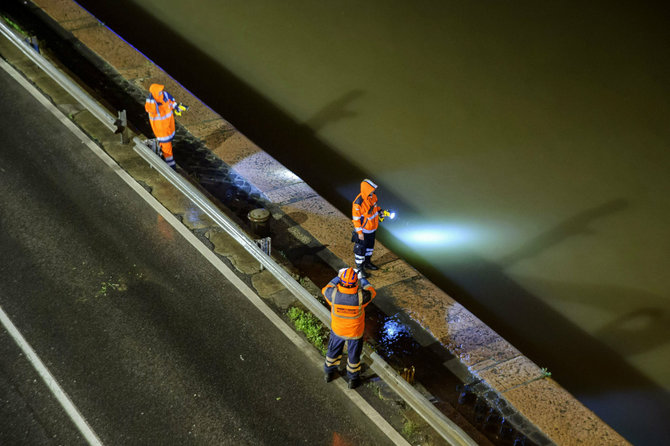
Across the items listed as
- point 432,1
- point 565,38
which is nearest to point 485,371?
point 565,38

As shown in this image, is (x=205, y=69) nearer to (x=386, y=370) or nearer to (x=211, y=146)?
(x=211, y=146)

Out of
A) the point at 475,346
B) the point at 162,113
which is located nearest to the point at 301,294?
the point at 475,346

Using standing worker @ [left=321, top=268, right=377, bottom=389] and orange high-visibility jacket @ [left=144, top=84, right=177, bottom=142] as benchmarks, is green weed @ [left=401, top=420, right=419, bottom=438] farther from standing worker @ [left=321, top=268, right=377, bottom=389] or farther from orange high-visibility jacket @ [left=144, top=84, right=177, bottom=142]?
orange high-visibility jacket @ [left=144, top=84, right=177, bottom=142]

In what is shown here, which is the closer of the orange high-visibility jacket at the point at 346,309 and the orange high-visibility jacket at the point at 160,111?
the orange high-visibility jacket at the point at 346,309

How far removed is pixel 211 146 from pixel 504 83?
9197 mm

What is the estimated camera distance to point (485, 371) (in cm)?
934

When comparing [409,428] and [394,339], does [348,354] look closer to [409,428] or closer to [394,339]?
[409,428]

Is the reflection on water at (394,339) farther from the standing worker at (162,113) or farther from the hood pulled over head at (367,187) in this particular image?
the standing worker at (162,113)

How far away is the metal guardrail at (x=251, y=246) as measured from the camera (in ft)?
25.7

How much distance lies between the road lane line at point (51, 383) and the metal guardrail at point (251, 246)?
119 inches

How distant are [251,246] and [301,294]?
1215 millimetres

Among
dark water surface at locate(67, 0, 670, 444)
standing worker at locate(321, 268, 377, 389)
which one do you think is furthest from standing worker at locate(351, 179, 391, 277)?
dark water surface at locate(67, 0, 670, 444)

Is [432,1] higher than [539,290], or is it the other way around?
[432,1]

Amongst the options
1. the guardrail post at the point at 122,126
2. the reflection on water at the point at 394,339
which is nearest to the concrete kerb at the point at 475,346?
the reflection on water at the point at 394,339
